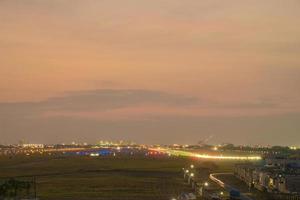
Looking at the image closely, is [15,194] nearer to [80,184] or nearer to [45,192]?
[45,192]

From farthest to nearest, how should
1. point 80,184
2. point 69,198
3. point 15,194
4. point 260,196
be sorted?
point 80,184 → point 260,196 → point 69,198 → point 15,194

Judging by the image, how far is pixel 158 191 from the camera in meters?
77.3

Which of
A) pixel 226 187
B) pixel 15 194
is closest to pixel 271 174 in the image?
pixel 226 187

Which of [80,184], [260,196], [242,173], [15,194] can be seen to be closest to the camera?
[15,194]

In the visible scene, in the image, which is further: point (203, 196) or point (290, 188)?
point (290, 188)

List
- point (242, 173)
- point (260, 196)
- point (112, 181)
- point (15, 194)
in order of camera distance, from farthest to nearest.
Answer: point (242, 173) < point (112, 181) < point (260, 196) < point (15, 194)

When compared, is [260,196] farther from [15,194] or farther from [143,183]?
[15,194]

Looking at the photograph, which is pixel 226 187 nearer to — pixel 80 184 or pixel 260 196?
pixel 260 196

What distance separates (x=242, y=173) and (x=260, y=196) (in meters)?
31.2

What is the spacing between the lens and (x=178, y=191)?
76.8 metres

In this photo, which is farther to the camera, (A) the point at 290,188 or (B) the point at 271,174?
(B) the point at 271,174

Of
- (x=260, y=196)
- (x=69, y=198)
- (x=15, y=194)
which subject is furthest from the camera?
(x=260, y=196)

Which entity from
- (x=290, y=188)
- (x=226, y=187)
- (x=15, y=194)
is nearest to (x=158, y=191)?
(x=226, y=187)

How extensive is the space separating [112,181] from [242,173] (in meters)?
23.2
